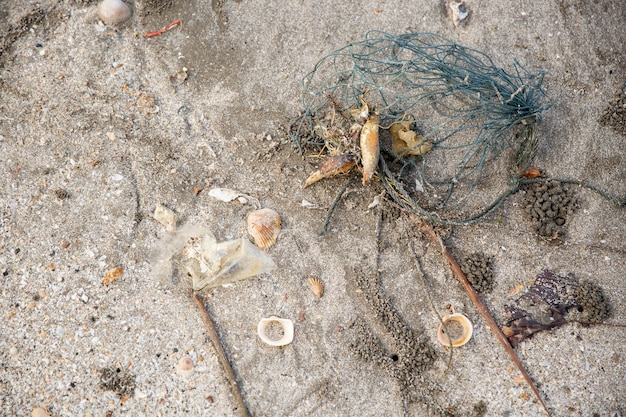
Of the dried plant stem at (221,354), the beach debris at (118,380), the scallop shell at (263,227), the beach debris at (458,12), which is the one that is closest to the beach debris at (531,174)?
the beach debris at (458,12)

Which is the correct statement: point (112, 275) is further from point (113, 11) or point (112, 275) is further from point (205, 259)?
point (113, 11)

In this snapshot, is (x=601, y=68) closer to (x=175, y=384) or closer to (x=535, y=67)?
(x=535, y=67)

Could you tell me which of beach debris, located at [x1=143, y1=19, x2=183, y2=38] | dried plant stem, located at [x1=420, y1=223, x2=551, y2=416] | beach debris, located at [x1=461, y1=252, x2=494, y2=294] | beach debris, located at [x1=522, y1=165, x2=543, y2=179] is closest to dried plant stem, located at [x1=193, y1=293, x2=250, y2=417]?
dried plant stem, located at [x1=420, y1=223, x2=551, y2=416]

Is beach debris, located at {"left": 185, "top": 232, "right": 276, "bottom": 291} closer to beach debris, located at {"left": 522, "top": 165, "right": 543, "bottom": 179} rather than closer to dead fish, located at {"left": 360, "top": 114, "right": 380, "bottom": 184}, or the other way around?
dead fish, located at {"left": 360, "top": 114, "right": 380, "bottom": 184}

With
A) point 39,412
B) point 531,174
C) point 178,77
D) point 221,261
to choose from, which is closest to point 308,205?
point 221,261

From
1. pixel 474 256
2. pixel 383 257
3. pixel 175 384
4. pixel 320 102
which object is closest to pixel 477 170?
pixel 474 256

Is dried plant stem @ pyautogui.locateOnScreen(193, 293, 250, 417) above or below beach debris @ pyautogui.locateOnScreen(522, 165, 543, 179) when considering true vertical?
above

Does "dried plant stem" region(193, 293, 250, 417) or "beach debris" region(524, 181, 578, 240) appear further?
"beach debris" region(524, 181, 578, 240)
